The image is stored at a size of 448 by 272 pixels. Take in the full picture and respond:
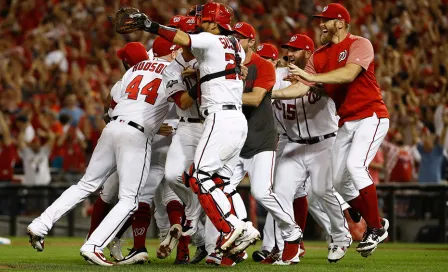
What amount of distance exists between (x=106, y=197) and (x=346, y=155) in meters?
2.38

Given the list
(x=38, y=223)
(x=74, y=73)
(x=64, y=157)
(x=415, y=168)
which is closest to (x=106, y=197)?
(x=38, y=223)

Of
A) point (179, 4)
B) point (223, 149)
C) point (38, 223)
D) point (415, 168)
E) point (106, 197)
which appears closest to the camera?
point (223, 149)

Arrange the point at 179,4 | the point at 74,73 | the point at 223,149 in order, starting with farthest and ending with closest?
the point at 179,4 → the point at 74,73 → the point at 223,149

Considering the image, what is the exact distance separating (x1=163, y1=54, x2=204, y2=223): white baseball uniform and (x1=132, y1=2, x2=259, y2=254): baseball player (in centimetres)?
42

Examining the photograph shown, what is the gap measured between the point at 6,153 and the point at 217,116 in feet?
26.3

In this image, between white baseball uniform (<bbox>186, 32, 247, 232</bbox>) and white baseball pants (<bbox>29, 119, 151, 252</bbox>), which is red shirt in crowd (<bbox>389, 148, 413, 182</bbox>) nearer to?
white baseball pants (<bbox>29, 119, 151, 252</bbox>)

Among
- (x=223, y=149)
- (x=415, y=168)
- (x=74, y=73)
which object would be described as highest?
(x=223, y=149)

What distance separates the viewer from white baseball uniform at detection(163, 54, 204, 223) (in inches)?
310

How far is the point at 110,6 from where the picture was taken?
2027 cm

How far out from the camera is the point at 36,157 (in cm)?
1433

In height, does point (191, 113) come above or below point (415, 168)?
above

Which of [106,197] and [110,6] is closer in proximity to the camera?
[106,197]

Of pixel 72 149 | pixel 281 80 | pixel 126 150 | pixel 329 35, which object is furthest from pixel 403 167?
pixel 126 150

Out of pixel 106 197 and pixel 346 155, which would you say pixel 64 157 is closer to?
pixel 106 197
